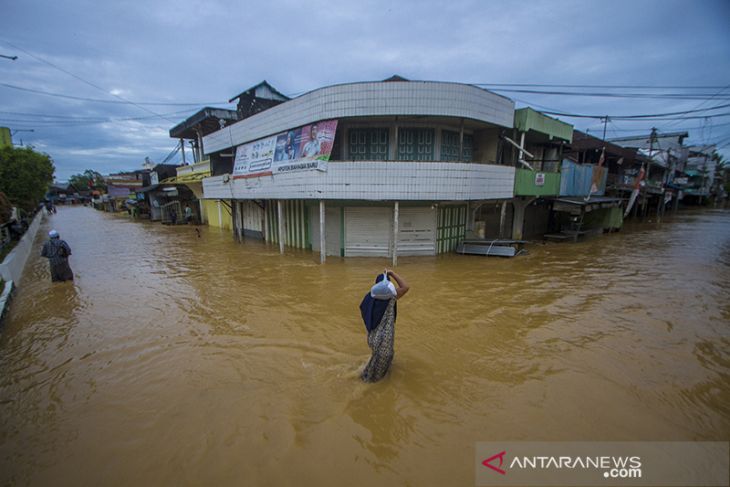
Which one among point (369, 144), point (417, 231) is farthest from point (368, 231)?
point (369, 144)

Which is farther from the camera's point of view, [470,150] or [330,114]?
[470,150]

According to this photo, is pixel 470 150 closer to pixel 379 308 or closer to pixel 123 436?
pixel 379 308

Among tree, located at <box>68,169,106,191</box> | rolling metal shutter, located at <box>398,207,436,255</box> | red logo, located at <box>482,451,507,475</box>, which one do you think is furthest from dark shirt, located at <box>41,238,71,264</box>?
tree, located at <box>68,169,106,191</box>

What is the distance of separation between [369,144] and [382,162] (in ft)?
6.23

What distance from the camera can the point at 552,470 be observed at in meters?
3.05

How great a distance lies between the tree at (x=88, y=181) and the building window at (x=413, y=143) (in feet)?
281

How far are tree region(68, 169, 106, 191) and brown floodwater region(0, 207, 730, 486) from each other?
84502 millimetres

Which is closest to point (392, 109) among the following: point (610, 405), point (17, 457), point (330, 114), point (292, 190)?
point (330, 114)

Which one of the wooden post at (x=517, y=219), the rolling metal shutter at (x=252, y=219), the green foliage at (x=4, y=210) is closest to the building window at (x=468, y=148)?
the wooden post at (x=517, y=219)

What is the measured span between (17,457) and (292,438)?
9.70ft

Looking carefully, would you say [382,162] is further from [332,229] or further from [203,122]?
[203,122]

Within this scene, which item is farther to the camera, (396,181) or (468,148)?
(468,148)

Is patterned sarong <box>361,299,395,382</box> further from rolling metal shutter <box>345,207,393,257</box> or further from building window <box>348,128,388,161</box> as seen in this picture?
building window <box>348,128,388,161</box>

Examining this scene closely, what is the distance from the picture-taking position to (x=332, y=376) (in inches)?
186
